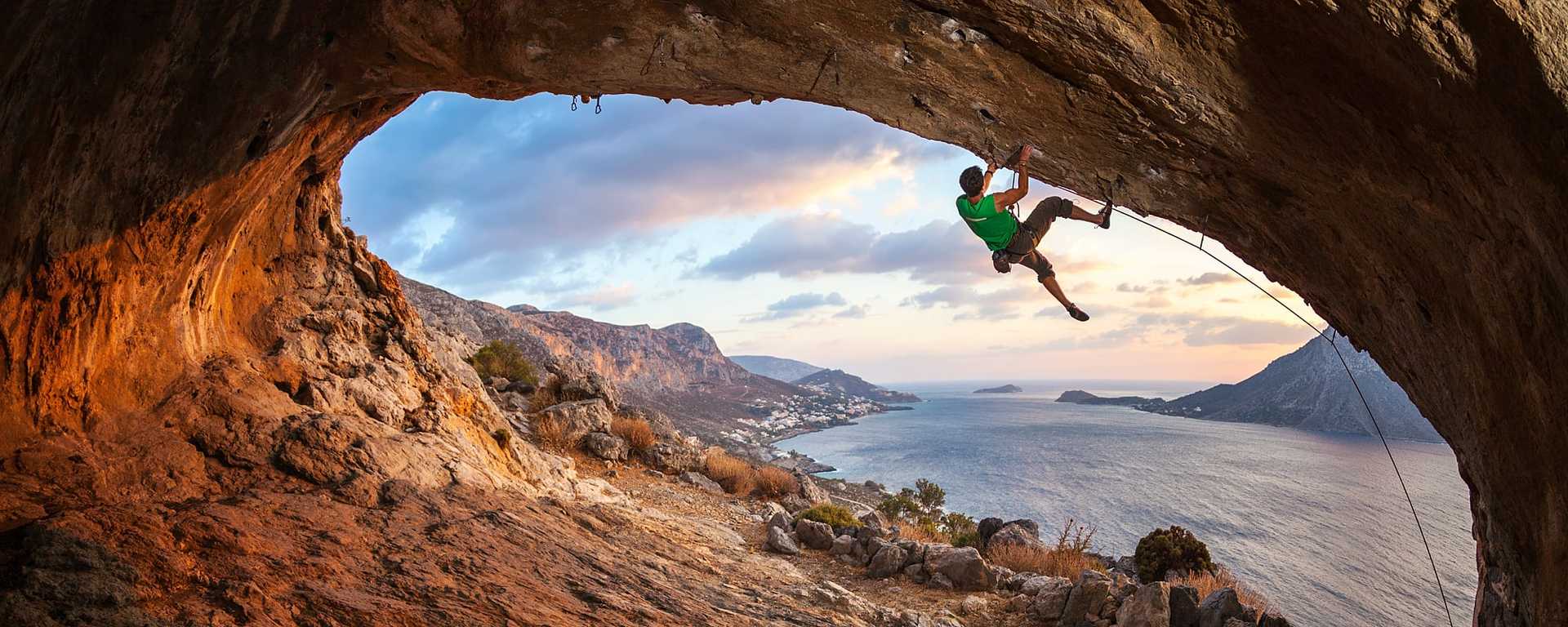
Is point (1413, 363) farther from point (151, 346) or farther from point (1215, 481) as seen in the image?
point (1215, 481)

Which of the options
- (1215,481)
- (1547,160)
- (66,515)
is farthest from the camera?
(1215,481)

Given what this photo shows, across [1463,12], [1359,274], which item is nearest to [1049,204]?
[1359,274]

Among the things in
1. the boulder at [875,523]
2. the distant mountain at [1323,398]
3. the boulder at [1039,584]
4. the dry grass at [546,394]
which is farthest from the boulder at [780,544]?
the distant mountain at [1323,398]

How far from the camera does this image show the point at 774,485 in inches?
658

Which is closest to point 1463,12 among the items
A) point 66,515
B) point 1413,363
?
point 1413,363

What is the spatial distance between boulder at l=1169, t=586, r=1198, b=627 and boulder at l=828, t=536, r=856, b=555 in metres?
4.84

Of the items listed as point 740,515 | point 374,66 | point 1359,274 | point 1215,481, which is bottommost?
point 1215,481

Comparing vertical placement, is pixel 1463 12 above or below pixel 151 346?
above

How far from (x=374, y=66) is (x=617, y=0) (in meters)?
2.69

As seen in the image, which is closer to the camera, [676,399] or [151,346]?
[151,346]

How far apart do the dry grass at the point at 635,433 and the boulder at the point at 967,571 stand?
9.25 meters

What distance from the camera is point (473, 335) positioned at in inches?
1233

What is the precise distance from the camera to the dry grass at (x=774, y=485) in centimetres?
1666

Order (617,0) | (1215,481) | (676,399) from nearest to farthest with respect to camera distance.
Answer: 1. (617,0)
2. (1215,481)
3. (676,399)
